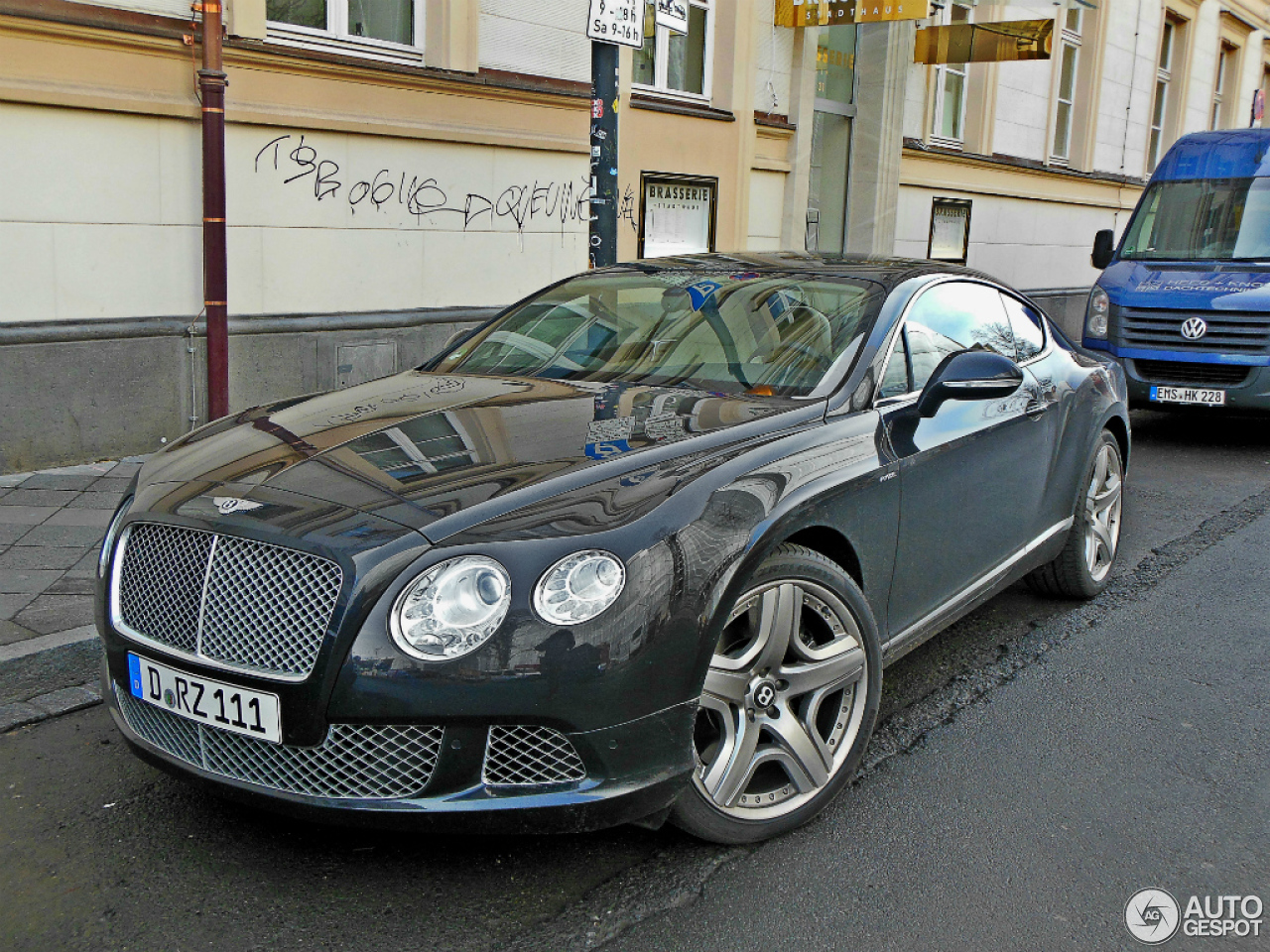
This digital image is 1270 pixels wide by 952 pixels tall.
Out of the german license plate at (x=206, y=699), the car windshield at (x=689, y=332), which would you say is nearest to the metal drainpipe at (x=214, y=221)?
the car windshield at (x=689, y=332)

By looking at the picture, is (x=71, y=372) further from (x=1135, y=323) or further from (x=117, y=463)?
(x=1135, y=323)

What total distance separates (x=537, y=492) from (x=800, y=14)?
10.3m

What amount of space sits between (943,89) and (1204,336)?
7.13m

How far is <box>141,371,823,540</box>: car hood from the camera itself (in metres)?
2.79

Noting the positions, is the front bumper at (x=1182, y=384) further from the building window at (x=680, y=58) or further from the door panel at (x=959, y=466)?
the door panel at (x=959, y=466)

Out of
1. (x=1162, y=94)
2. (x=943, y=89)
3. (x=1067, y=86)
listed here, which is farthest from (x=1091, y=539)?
(x=1162, y=94)

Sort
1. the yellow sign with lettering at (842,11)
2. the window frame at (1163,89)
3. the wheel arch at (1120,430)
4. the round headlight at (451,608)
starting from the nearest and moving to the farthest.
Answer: the round headlight at (451,608), the wheel arch at (1120,430), the yellow sign with lettering at (842,11), the window frame at (1163,89)

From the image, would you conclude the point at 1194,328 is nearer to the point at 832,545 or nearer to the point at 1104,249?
the point at 1104,249

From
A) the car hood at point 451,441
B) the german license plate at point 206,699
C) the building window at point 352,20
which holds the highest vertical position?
the building window at point 352,20

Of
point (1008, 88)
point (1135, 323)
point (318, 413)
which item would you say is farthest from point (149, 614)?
point (1008, 88)

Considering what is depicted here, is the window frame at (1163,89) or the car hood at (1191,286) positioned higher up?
the window frame at (1163,89)

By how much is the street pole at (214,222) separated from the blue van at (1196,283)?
22.2 feet

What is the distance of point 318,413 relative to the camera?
3582mm

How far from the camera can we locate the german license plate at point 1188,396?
9062 millimetres
